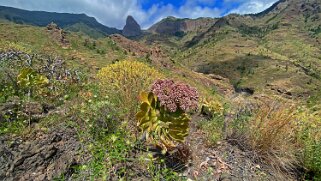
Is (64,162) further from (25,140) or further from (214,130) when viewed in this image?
(214,130)

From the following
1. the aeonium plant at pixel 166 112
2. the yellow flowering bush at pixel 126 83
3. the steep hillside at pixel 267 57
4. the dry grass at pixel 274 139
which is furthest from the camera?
the steep hillside at pixel 267 57

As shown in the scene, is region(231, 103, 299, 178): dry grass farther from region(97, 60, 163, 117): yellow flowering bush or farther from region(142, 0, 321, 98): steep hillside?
region(142, 0, 321, 98): steep hillside

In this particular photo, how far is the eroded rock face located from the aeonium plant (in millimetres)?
904

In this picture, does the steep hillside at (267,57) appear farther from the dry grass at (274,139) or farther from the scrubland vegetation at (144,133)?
the dry grass at (274,139)

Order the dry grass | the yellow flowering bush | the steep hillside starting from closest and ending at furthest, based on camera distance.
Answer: the dry grass, the yellow flowering bush, the steep hillside

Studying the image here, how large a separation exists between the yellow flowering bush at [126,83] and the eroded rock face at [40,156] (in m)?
0.86

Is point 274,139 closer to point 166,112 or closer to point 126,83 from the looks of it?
point 166,112

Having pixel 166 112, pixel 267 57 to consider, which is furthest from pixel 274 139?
pixel 267 57

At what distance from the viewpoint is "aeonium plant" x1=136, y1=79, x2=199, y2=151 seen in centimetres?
390

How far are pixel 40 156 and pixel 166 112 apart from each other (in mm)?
1615

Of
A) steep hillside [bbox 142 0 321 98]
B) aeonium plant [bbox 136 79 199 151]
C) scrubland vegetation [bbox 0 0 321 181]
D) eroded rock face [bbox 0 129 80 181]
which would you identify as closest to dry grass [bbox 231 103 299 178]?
scrubland vegetation [bbox 0 0 321 181]

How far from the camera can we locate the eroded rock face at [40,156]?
12.2ft

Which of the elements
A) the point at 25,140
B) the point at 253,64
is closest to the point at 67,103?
the point at 25,140

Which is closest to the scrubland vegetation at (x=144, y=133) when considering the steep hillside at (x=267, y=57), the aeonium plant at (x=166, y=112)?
the aeonium plant at (x=166, y=112)
